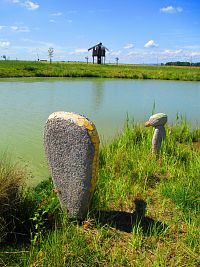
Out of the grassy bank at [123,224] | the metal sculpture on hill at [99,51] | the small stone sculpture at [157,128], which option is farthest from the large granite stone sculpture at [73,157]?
the metal sculpture on hill at [99,51]

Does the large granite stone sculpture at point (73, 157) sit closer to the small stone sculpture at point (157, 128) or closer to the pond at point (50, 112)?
the pond at point (50, 112)

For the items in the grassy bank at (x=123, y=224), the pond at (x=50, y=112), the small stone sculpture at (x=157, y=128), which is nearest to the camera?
the grassy bank at (x=123, y=224)

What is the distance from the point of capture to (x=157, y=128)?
4887 mm

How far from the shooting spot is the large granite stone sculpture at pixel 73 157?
293 centimetres

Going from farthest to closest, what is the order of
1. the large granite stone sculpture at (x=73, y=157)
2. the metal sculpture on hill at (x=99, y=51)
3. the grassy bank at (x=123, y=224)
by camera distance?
the metal sculpture on hill at (x=99, y=51) < the large granite stone sculpture at (x=73, y=157) < the grassy bank at (x=123, y=224)

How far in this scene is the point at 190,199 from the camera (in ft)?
11.1

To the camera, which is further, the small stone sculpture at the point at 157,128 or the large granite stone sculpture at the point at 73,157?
the small stone sculpture at the point at 157,128

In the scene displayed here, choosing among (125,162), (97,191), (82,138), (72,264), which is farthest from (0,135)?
(72,264)

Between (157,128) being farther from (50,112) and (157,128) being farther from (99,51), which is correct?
(99,51)

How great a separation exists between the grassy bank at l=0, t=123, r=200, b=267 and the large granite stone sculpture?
0.48 feet

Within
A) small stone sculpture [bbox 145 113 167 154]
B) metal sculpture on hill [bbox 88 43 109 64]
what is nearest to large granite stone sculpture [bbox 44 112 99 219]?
small stone sculpture [bbox 145 113 167 154]

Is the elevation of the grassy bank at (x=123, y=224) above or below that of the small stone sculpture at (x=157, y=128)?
below

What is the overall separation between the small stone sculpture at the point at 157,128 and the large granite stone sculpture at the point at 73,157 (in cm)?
196

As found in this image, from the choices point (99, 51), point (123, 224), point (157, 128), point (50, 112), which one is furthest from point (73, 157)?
point (99, 51)
